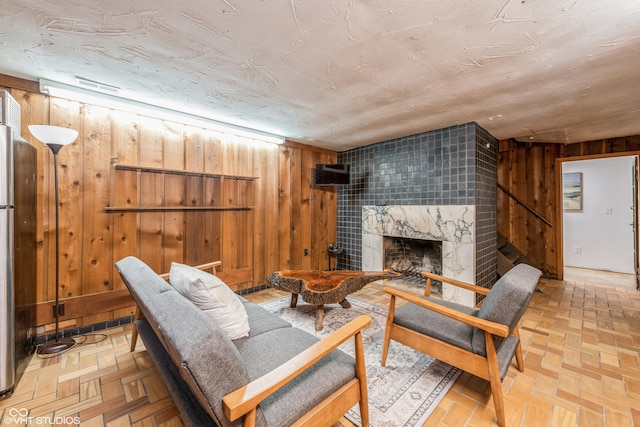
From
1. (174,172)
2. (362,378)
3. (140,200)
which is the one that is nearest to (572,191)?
(362,378)

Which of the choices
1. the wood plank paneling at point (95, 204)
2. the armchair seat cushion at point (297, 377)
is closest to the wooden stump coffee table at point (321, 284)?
the armchair seat cushion at point (297, 377)

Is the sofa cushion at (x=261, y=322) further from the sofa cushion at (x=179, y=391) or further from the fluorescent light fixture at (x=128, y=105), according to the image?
the fluorescent light fixture at (x=128, y=105)

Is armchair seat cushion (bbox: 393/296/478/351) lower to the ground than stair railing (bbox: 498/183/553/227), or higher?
lower

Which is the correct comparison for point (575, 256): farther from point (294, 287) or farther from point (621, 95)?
point (294, 287)

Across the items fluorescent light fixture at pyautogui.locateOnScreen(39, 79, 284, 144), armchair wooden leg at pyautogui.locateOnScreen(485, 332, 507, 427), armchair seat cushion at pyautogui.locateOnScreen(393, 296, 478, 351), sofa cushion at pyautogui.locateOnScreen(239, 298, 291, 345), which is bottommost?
armchair wooden leg at pyautogui.locateOnScreen(485, 332, 507, 427)

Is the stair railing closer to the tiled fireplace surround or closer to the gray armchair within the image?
the tiled fireplace surround

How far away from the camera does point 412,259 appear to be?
428 cm

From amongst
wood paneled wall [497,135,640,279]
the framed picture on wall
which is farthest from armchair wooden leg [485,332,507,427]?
the framed picture on wall

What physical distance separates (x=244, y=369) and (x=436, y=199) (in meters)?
3.20

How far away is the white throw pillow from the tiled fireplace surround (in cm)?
278

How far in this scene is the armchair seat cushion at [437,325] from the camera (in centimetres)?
163

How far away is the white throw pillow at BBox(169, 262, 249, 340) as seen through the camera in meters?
1.45

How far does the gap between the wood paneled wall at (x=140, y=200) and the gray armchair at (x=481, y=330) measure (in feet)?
7.69

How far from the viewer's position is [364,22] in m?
1.43
